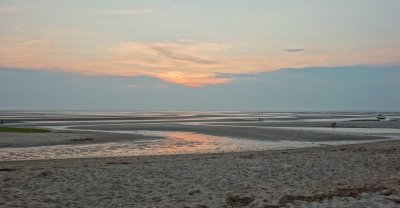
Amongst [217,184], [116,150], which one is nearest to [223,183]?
[217,184]

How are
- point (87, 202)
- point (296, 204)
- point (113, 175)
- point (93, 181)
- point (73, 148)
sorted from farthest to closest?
1. point (73, 148)
2. point (113, 175)
3. point (93, 181)
4. point (87, 202)
5. point (296, 204)

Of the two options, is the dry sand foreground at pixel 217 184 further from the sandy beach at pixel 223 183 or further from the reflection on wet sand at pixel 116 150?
the reflection on wet sand at pixel 116 150

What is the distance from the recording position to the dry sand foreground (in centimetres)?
1096

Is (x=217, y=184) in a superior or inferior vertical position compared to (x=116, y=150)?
superior

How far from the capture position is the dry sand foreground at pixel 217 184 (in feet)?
36.0

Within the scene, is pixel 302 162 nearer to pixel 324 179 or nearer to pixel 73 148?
pixel 324 179

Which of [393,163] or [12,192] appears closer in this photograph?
[12,192]

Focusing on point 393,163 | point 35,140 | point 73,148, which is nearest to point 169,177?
point 393,163

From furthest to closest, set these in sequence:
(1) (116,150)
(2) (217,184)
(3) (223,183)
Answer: (1) (116,150) < (3) (223,183) < (2) (217,184)

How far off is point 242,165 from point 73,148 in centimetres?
1562

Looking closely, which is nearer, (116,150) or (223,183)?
(223,183)

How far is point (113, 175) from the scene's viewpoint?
1502cm

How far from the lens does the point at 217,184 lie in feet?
46.0

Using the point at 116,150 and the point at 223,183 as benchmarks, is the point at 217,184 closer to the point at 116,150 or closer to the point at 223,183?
the point at 223,183
